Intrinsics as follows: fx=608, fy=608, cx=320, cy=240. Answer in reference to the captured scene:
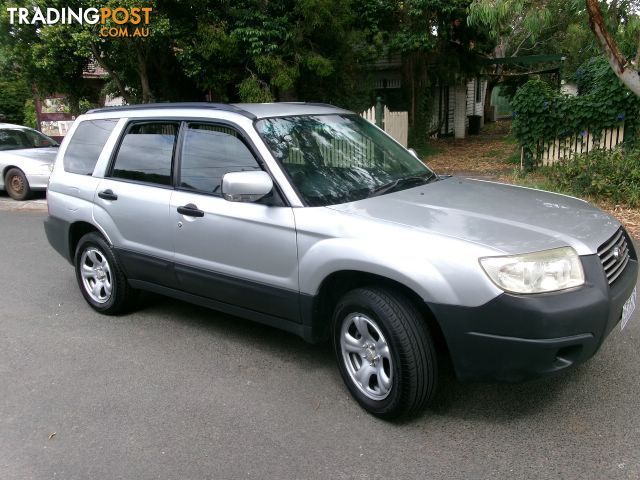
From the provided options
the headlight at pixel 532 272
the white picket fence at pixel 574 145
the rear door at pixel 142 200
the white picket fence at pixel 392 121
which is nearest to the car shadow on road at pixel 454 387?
the rear door at pixel 142 200

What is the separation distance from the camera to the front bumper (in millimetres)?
2941

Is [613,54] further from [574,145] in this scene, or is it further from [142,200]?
[142,200]

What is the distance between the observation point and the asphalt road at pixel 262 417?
307 centimetres

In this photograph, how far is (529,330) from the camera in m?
2.94

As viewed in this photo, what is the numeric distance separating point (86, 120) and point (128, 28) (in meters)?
7.16

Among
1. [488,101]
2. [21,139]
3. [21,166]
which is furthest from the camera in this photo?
[488,101]

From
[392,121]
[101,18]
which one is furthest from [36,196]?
[392,121]

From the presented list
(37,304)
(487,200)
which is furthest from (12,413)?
(487,200)

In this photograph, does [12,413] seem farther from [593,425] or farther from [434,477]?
[593,425]

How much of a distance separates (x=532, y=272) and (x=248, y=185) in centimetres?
168

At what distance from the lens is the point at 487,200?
3863mm

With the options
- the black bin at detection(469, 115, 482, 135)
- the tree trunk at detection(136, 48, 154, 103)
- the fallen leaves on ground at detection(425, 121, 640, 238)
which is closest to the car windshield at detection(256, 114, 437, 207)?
the fallen leaves on ground at detection(425, 121, 640, 238)

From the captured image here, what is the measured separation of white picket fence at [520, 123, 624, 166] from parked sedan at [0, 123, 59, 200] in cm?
925

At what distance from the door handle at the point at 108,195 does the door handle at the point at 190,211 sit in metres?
0.90
